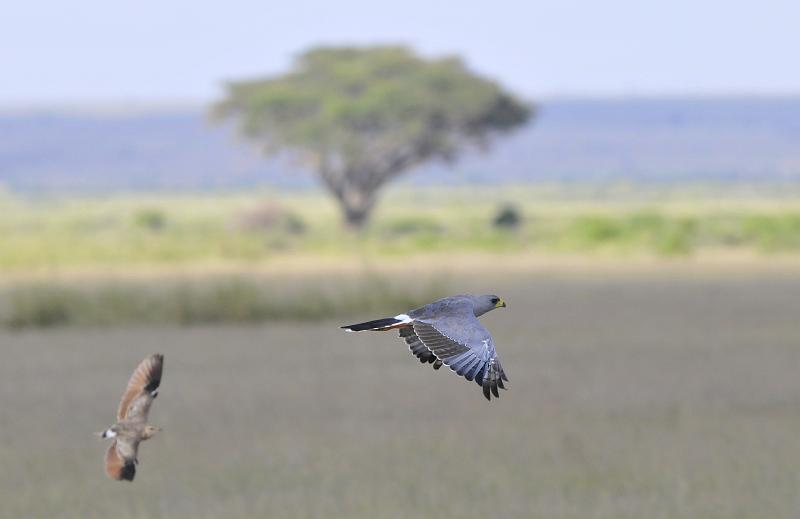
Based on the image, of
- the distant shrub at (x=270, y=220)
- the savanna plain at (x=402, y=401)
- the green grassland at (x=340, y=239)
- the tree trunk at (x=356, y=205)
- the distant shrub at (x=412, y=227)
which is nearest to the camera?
the savanna plain at (x=402, y=401)

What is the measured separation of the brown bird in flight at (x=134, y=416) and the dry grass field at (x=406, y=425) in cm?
1087

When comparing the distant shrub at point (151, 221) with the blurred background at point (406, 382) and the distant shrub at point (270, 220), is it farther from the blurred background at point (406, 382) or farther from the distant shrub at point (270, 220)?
the blurred background at point (406, 382)

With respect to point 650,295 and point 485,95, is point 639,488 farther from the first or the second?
point 485,95

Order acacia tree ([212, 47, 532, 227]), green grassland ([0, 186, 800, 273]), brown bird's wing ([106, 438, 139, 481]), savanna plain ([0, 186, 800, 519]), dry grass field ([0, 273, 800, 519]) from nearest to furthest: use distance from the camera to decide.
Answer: brown bird's wing ([106, 438, 139, 481])
dry grass field ([0, 273, 800, 519])
savanna plain ([0, 186, 800, 519])
green grassland ([0, 186, 800, 273])
acacia tree ([212, 47, 532, 227])

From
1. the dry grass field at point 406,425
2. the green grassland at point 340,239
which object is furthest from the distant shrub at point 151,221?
the dry grass field at point 406,425

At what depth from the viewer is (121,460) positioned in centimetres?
332

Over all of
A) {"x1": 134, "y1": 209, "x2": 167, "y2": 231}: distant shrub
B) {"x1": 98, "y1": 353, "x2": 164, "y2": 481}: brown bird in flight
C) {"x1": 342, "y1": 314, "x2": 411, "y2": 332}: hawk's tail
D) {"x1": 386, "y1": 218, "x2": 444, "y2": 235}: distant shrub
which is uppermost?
{"x1": 342, "y1": 314, "x2": 411, "y2": 332}: hawk's tail

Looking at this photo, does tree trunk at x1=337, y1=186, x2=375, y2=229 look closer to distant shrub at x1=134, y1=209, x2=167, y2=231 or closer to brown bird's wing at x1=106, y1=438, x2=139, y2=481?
distant shrub at x1=134, y1=209, x2=167, y2=231

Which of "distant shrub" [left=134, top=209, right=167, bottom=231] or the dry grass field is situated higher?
the dry grass field

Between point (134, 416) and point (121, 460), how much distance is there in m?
0.08

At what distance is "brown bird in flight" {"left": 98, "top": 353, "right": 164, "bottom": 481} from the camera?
3.30m

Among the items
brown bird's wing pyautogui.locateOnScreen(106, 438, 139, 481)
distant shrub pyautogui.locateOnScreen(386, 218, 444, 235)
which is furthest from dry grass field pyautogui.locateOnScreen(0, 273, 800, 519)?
distant shrub pyautogui.locateOnScreen(386, 218, 444, 235)

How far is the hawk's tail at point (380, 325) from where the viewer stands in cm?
340

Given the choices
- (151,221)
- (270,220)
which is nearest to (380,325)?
(270,220)
